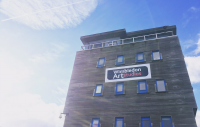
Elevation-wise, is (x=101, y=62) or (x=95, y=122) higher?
(x=101, y=62)

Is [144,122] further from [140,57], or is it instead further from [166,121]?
[140,57]

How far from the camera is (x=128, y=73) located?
59.0 ft

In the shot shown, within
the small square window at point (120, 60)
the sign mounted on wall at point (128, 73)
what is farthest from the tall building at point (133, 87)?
the small square window at point (120, 60)

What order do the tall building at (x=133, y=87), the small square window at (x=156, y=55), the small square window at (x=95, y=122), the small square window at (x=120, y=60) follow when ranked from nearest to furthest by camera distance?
the tall building at (x=133, y=87) < the small square window at (x=95, y=122) < the small square window at (x=156, y=55) < the small square window at (x=120, y=60)

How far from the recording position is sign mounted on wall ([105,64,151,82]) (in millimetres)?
17203

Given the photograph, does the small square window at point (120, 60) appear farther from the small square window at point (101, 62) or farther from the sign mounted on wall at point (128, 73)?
the small square window at point (101, 62)

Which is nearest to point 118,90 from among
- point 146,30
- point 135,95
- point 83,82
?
point 135,95

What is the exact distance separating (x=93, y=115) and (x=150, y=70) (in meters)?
8.22

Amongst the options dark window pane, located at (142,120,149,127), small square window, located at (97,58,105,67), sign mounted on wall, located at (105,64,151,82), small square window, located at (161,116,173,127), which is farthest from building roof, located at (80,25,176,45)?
dark window pane, located at (142,120,149,127)

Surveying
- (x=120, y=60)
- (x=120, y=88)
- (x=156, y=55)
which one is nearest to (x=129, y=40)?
(x=120, y=60)

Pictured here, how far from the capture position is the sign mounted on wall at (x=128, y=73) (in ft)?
56.4

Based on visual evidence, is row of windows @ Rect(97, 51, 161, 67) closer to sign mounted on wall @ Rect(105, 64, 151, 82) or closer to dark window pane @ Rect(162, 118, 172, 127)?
sign mounted on wall @ Rect(105, 64, 151, 82)

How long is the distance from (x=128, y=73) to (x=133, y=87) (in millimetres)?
1968

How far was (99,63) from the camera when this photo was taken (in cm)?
2066
